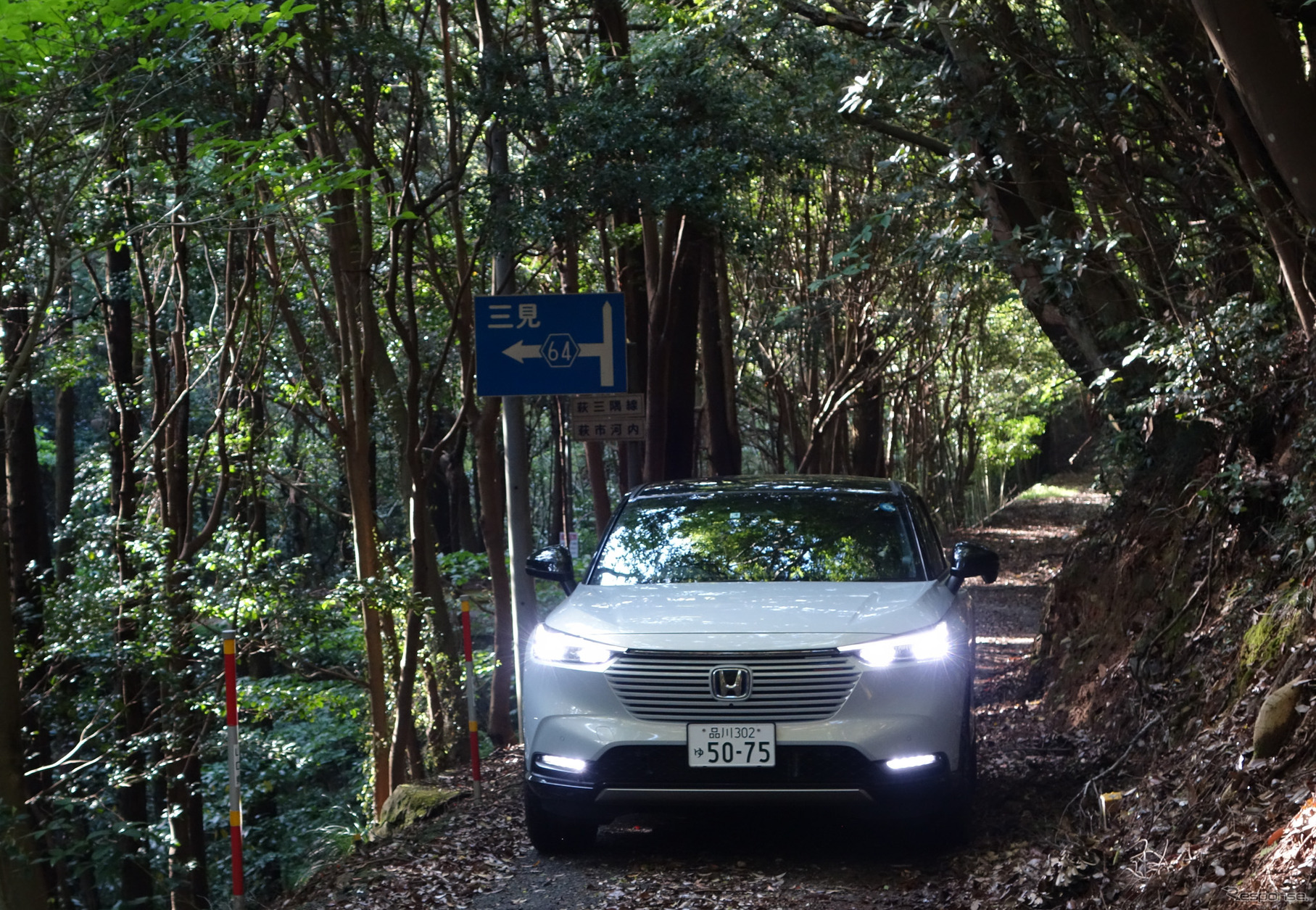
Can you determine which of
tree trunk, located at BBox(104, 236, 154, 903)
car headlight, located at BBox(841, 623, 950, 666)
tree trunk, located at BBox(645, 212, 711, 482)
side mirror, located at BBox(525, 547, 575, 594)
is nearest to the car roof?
side mirror, located at BBox(525, 547, 575, 594)

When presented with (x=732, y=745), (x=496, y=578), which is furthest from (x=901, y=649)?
(x=496, y=578)

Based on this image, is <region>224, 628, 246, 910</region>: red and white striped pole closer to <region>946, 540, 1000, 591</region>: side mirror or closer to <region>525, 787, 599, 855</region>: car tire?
<region>525, 787, 599, 855</region>: car tire

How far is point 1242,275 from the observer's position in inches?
348

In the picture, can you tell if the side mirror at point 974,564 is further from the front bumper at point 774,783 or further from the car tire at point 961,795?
the front bumper at point 774,783

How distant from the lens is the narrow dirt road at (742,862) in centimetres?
535

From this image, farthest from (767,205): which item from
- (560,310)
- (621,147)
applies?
(560,310)

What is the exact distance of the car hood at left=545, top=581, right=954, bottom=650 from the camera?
5598mm

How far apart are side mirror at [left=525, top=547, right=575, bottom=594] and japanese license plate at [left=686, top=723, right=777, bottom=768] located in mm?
1556

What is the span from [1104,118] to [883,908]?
18.5 feet

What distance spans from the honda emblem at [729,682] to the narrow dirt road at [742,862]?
2.83ft

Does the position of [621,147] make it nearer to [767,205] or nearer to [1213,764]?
[1213,764]

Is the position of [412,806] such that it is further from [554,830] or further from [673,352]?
[673,352]

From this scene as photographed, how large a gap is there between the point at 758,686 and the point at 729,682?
131mm

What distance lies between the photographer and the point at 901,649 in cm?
556
